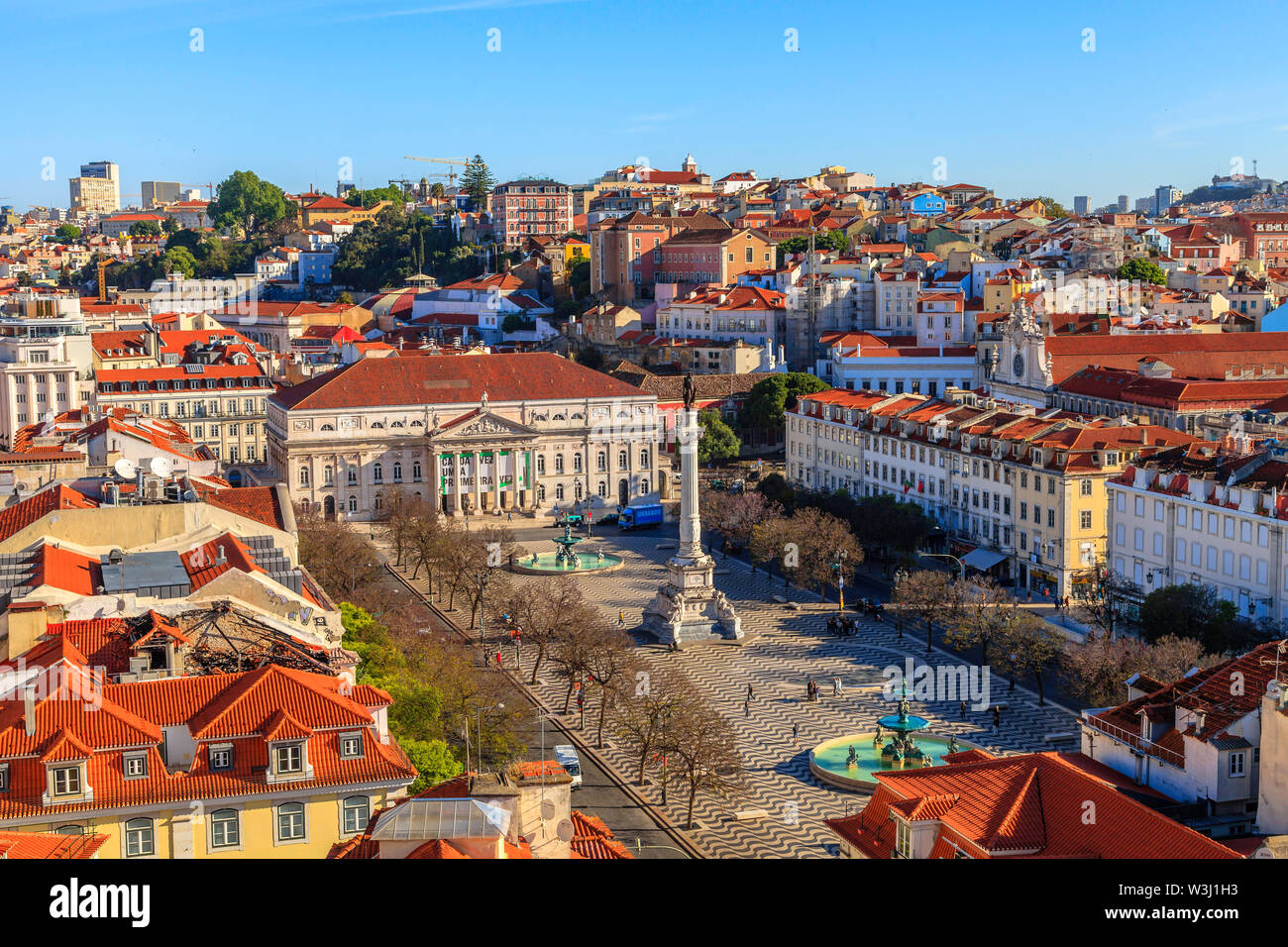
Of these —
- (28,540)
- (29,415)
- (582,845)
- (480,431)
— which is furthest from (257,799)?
(29,415)

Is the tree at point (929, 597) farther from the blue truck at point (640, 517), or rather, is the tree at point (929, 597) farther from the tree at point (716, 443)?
the tree at point (716, 443)

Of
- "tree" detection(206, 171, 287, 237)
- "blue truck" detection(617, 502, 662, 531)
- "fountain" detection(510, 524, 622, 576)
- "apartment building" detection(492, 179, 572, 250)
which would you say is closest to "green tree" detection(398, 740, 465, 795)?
"fountain" detection(510, 524, 622, 576)

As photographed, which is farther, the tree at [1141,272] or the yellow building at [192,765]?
the tree at [1141,272]

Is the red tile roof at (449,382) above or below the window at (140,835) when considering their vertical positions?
above

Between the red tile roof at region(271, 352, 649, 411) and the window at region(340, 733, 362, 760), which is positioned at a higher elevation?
the red tile roof at region(271, 352, 649, 411)

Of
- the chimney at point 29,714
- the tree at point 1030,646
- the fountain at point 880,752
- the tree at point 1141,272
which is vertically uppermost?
the tree at point 1141,272

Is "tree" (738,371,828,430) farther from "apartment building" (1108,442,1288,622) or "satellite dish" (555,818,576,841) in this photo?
"satellite dish" (555,818,576,841)

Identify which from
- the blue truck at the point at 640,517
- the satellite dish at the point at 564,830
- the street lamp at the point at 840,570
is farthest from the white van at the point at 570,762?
the blue truck at the point at 640,517
